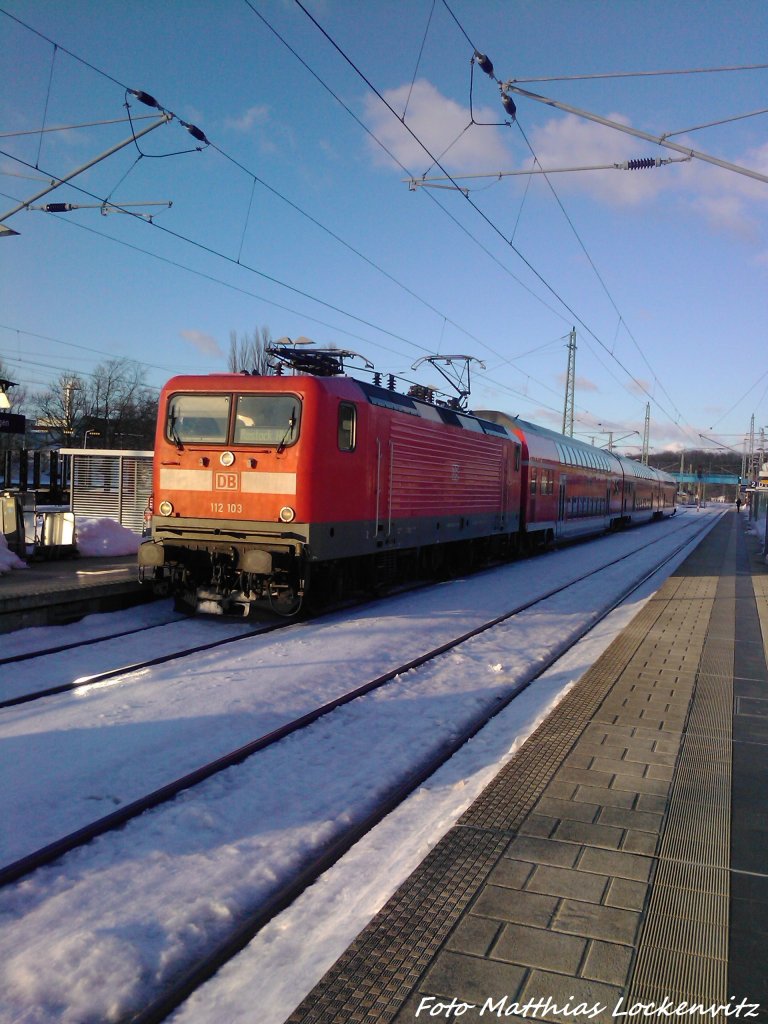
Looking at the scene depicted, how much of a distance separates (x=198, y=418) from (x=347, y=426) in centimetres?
204

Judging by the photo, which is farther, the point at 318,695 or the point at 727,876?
the point at 318,695

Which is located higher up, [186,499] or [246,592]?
[186,499]

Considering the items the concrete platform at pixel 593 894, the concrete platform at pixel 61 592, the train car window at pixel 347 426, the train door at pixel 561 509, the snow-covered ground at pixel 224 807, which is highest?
the train car window at pixel 347 426

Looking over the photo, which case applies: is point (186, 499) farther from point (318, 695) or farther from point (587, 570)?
point (587, 570)

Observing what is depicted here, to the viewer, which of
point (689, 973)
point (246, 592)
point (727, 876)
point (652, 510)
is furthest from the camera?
point (652, 510)

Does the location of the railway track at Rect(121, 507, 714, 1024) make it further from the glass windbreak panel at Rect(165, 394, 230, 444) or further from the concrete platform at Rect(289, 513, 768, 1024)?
the glass windbreak panel at Rect(165, 394, 230, 444)

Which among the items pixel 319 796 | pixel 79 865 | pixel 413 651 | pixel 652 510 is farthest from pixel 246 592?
pixel 652 510

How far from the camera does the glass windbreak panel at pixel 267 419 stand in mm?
10180

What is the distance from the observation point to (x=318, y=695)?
7.10m

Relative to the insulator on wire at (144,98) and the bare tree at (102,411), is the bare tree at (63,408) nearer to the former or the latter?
the bare tree at (102,411)

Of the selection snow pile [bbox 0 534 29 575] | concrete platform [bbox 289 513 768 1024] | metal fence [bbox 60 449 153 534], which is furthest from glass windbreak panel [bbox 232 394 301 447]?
metal fence [bbox 60 449 153 534]

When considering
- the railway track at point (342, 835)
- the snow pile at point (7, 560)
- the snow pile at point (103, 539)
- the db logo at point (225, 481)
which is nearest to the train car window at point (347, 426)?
the db logo at point (225, 481)

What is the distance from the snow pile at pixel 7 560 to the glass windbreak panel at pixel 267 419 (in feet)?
14.7

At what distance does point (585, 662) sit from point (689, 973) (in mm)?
5703
